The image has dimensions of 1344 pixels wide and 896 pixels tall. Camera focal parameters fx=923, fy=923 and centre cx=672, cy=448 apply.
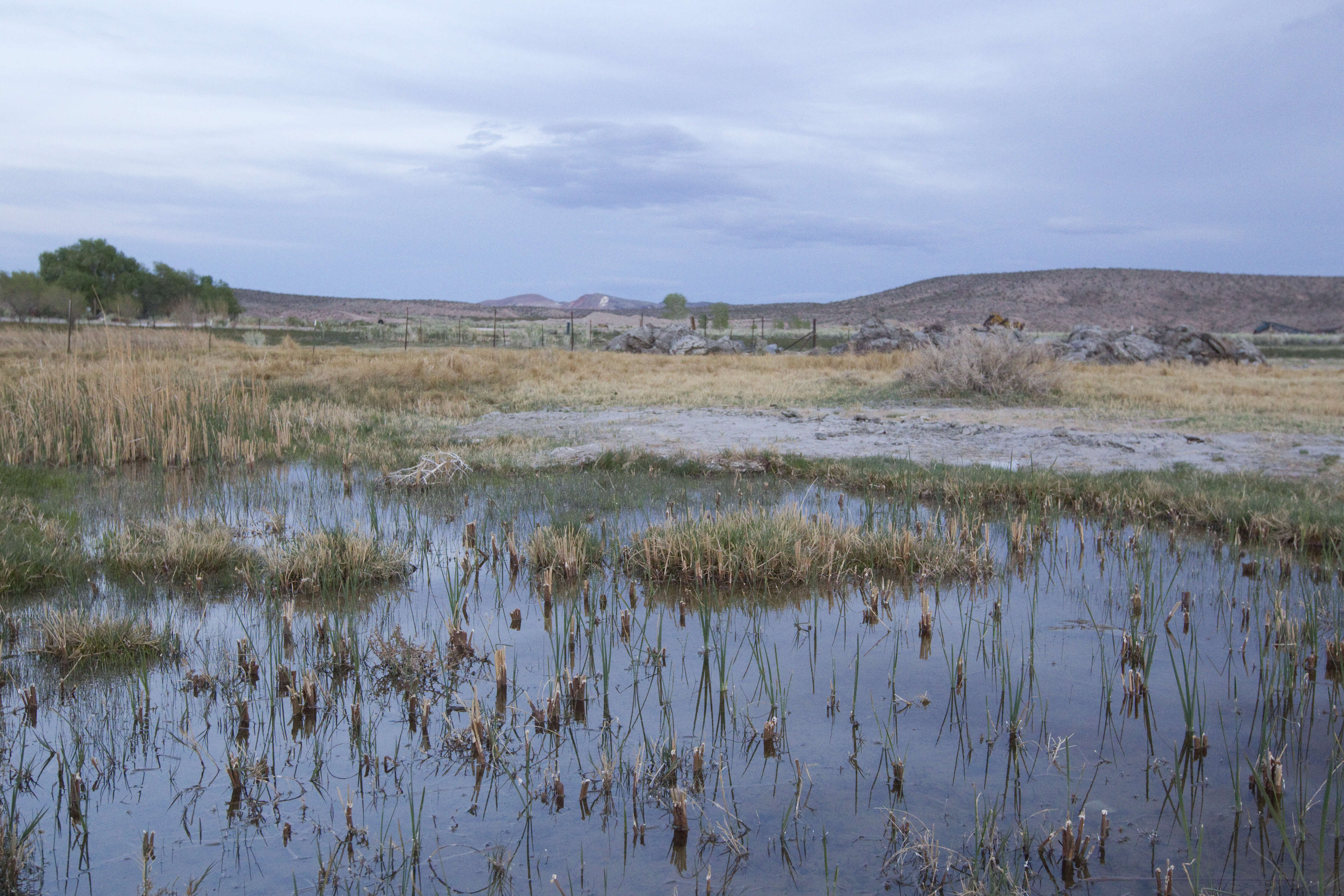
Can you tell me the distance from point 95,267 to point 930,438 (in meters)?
60.3

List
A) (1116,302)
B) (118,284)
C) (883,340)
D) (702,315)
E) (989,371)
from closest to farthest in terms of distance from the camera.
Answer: (989,371) < (883,340) < (118,284) < (702,315) < (1116,302)

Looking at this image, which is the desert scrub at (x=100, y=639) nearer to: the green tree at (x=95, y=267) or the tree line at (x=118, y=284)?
the tree line at (x=118, y=284)

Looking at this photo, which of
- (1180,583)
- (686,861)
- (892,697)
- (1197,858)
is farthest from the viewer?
(1180,583)

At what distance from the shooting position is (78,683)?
4.42 meters

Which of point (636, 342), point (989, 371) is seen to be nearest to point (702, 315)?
point (636, 342)

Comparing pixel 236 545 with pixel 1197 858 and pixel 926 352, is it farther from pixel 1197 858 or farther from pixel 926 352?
pixel 926 352

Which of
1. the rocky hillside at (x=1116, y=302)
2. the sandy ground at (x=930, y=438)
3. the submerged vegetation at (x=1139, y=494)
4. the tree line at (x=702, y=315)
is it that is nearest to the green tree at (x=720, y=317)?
the tree line at (x=702, y=315)

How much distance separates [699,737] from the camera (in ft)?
13.1

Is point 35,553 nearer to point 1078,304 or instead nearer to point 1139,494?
point 1139,494

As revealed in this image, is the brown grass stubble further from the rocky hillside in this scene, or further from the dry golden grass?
the rocky hillside

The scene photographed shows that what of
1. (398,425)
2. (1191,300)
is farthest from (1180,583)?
(1191,300)

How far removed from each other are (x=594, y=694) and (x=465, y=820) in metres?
1.21

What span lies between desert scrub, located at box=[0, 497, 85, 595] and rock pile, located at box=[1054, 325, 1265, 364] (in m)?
25.0

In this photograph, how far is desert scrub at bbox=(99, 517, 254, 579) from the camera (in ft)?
20.5
